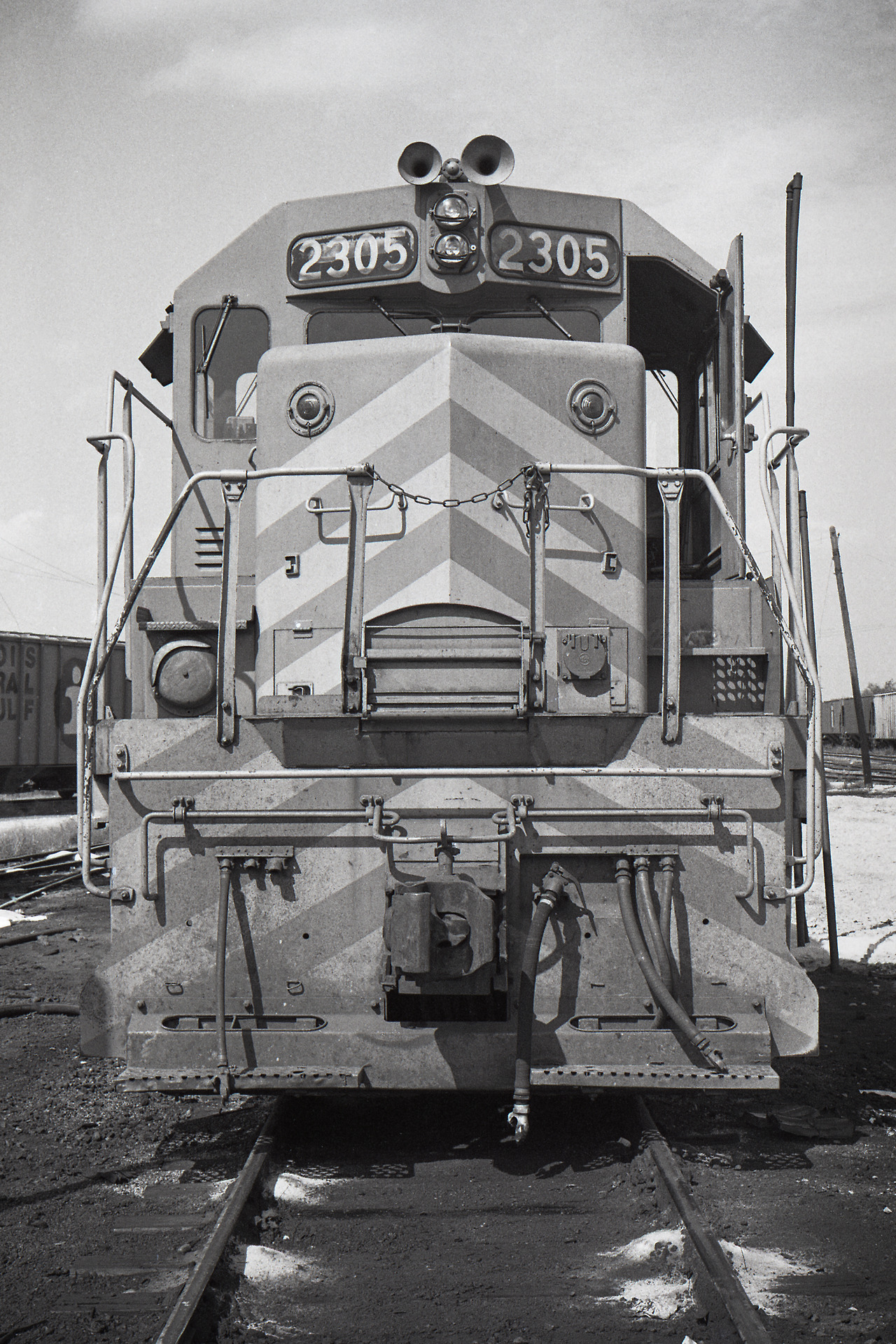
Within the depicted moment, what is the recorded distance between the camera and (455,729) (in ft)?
13.6

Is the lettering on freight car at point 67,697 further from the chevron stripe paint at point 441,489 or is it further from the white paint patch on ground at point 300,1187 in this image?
the white paint patch on ground at point 300,1187

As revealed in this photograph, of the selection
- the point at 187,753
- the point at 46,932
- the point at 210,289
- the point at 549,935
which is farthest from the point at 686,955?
the point at 46,932

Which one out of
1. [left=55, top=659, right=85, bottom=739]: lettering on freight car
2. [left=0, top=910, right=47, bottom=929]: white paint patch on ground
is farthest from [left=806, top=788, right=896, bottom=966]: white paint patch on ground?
[left=55, top=659, right=85, bottom=739]: lettering on freight car

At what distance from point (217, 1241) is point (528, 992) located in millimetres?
1235

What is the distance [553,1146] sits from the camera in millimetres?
4309

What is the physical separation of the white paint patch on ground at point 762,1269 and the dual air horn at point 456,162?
429 cm

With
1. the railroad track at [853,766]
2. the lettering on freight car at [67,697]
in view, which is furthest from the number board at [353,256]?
the railroad track at [853,766]

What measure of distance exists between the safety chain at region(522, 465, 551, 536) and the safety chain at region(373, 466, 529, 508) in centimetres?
3

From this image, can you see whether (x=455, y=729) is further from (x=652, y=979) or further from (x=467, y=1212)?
(x=467, y=1212)

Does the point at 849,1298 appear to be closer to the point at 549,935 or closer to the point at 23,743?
the point at 549,935

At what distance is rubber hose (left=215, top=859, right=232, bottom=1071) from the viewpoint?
3.85m

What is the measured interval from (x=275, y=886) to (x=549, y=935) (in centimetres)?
100

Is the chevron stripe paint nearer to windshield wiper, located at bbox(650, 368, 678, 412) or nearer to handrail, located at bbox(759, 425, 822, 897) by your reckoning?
handrail, located at bbox(759, 425, 822, 897)

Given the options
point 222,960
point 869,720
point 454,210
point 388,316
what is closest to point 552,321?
point 454,210
